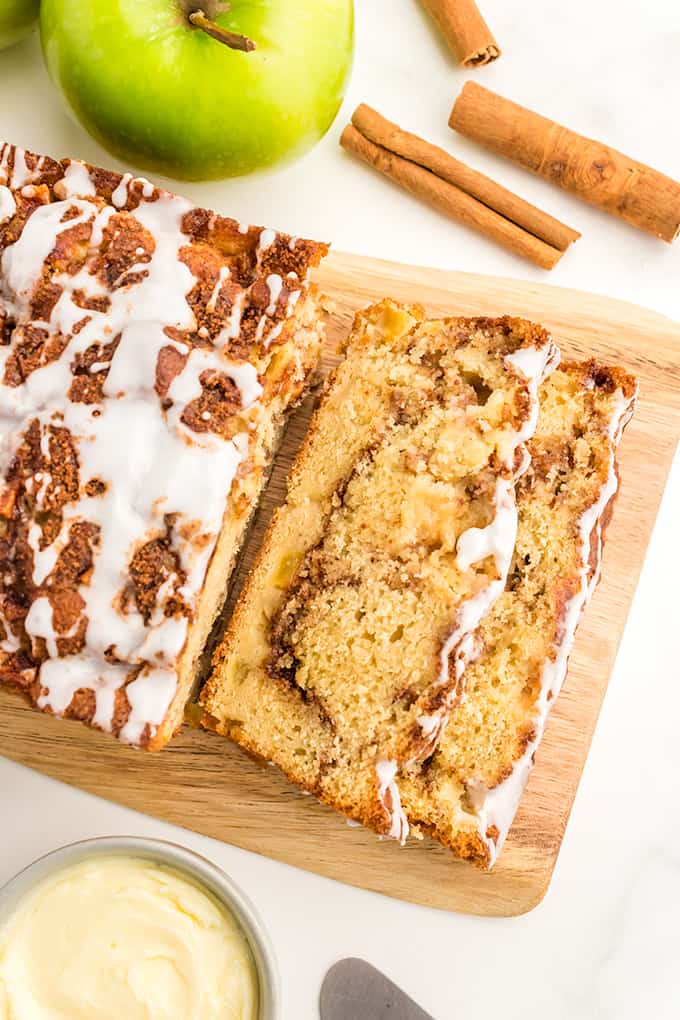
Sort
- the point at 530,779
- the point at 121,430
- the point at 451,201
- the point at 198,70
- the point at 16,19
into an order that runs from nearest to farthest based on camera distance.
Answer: the point at 121,430 → the point at 198,70 → the point at 530,779 → the point at 16,19 → the point at 451,201

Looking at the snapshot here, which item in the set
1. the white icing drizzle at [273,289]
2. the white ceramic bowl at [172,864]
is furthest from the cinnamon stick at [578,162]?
the white ceramic bowl at [172,864]

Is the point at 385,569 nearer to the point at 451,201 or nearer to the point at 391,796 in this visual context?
the point at 391,796

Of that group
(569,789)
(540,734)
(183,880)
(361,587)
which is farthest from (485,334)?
(183,880)

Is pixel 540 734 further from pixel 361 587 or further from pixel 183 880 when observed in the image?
pixel 183 880

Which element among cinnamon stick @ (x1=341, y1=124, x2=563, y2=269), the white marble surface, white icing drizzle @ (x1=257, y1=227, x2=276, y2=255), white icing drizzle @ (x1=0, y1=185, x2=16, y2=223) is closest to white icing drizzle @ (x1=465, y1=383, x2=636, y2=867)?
the white marble surface

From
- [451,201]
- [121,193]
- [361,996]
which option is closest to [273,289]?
[121,193]

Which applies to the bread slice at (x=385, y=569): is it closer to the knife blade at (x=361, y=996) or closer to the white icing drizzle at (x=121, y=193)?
the knife blade at (x=361, y=996)
